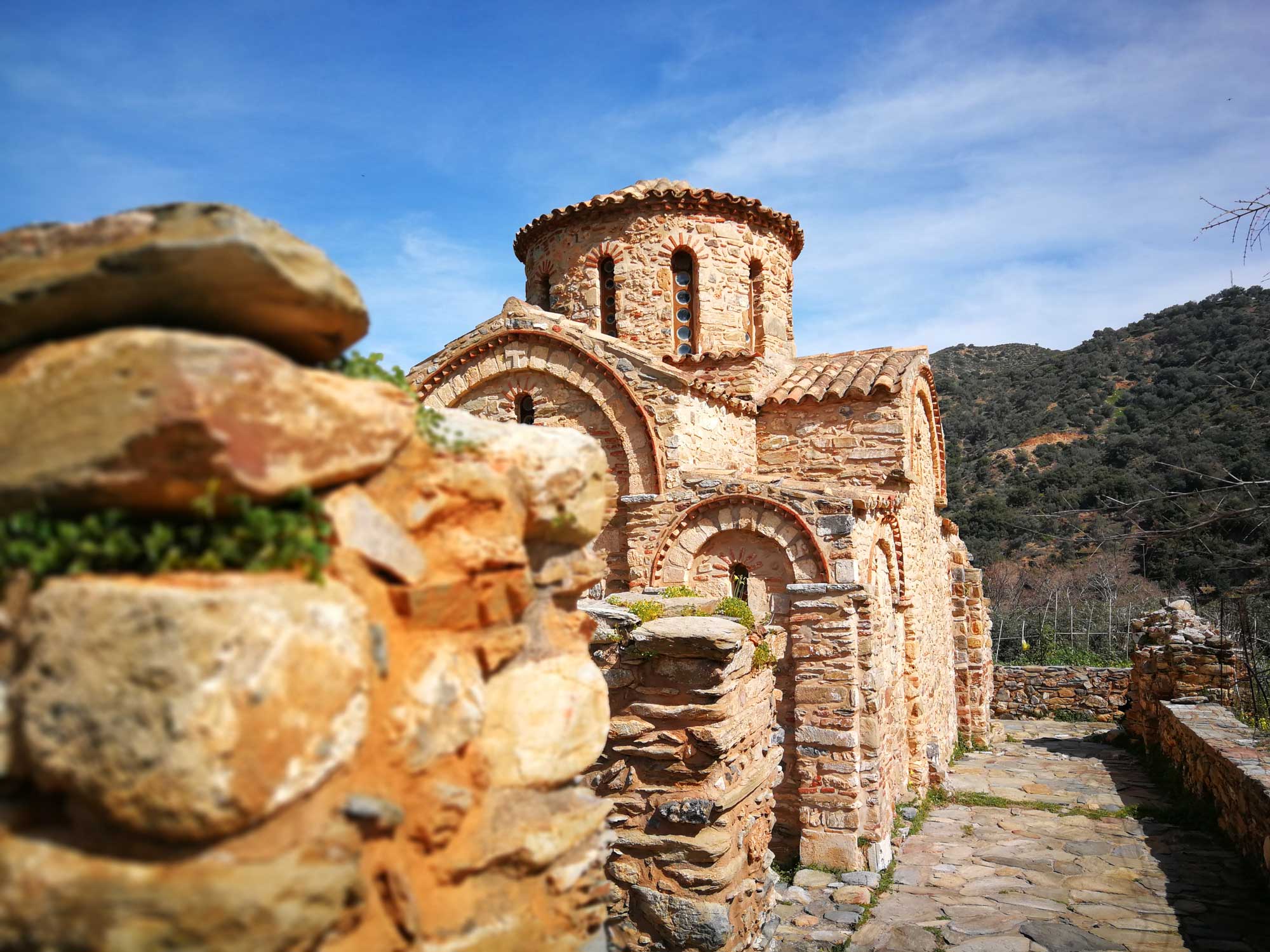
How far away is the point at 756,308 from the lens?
42.3ft

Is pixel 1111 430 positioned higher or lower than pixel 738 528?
higher

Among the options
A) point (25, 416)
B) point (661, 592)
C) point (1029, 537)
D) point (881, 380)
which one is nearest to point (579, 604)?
point (661, 592)

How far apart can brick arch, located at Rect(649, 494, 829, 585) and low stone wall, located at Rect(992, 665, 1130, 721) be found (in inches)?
406

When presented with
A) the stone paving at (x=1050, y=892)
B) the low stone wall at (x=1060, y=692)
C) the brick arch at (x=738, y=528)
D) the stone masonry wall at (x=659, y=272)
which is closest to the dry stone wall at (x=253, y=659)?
the stone paving at (x=1050, y=892)

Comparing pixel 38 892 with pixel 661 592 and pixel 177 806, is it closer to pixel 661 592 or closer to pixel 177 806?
pixel 177 806

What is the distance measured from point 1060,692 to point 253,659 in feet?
59.5

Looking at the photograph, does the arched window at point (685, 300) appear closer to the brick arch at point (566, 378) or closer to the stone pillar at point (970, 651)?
the brick arch at point (566, 378)

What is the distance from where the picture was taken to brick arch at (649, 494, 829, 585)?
8.62 m

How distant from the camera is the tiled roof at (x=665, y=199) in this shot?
12.1m

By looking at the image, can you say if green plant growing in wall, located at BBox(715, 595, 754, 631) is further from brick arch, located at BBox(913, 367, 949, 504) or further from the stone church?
brick arch, located at BBox(913, 367, 949, 504)

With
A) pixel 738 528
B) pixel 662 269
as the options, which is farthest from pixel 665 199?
pixel 738 528

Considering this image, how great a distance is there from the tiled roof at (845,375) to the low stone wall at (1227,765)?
5181mm

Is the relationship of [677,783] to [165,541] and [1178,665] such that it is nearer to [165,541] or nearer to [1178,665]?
[165,541]

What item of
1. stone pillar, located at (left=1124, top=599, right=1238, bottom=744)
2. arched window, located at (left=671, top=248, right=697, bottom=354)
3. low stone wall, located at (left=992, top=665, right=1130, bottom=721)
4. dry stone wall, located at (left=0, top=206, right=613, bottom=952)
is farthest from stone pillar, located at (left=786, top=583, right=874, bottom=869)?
low stone wall, located at (left=992, top=665, right=1130, bottom=721)
